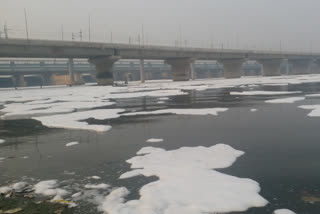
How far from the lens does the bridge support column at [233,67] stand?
97.9 m

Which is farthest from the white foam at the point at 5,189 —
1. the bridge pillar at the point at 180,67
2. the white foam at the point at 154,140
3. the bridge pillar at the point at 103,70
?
the bridge pillar at the point at 180,67

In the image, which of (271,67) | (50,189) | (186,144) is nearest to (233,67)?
(271,67)

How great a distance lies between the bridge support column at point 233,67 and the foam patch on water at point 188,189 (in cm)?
9384

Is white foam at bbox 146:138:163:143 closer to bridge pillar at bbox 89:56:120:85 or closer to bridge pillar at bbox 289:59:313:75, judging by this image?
bridge pillar at bbox 89:56:120:85

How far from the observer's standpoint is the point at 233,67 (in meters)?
98.5

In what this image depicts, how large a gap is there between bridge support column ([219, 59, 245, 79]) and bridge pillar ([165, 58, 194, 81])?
19774mm

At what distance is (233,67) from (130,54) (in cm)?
4239

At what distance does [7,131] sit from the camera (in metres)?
13.1

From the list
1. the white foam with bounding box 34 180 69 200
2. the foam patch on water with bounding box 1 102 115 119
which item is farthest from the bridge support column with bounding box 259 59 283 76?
the white foam with bounding box 34 180 69 200

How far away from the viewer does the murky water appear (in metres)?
5.63

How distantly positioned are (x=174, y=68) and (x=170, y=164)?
78.8 m

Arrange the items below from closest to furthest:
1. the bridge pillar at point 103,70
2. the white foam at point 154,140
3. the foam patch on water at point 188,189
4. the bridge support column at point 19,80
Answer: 1. the foam patch on water at point 188,189
2. the white foam at point 154,140
3. the bridge pillar at point 103,70
4. the bridge support column at point 19,80

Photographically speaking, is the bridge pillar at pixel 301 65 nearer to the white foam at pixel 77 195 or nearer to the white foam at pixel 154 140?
the white foam at pixel 154 140

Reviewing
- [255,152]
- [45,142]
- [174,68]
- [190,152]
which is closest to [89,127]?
[45,142]
